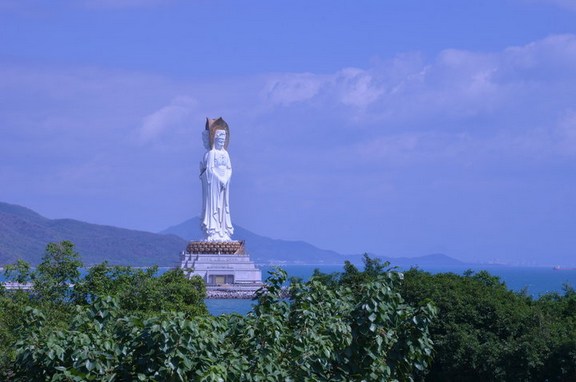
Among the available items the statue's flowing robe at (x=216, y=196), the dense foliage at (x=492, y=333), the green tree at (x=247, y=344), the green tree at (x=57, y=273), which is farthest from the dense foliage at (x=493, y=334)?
the statue's flowing robe at (x=216, y=196)

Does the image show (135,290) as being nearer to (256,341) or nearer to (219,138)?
(256,341)

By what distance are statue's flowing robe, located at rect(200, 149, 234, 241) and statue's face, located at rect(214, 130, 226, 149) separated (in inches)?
15.1

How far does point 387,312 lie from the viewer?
14.6 m

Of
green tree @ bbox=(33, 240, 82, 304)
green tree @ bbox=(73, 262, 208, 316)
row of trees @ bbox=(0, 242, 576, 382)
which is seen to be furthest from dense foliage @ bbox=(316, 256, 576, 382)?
row of trees @ bbox=(0, 242, 576, 382)

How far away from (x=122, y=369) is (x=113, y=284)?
1344cm

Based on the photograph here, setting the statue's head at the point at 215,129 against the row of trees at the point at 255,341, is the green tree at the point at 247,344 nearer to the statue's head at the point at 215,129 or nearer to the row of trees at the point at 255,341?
the row of trees at the point at 255,341

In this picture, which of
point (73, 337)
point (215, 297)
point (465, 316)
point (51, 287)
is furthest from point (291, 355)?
point (215, 297)

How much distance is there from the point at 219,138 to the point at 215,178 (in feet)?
8.58

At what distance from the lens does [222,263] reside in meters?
72.2

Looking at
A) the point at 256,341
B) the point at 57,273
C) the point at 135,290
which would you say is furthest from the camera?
the point at 135,290

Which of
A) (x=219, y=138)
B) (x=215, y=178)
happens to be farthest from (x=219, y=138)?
(x=215, y=178)

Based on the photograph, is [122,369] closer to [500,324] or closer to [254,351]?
[254,351]

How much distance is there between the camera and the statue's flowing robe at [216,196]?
71250 mm

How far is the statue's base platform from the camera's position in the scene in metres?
71.6
